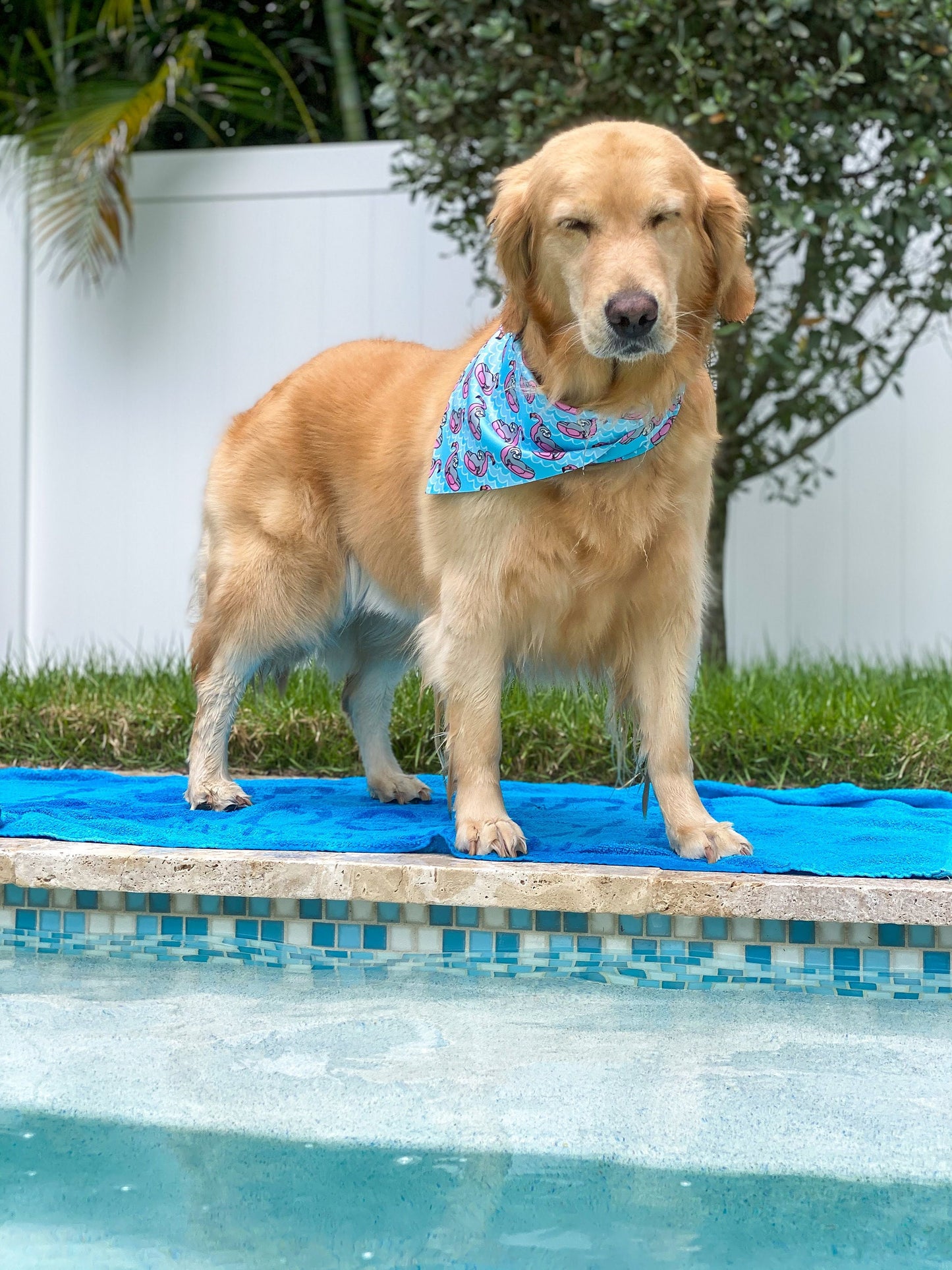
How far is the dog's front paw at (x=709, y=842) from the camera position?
2895 mm

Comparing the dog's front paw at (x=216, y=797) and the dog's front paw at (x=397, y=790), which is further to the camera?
the dog's front paw at (x=397, y=790)

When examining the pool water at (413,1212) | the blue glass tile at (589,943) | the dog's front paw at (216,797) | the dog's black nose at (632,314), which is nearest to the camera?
the pool water at (413,1212)

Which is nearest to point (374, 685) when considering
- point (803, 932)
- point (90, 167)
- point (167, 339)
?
point (803, 932)

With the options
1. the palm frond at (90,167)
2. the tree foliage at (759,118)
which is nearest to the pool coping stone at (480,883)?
the tree foliage at (759,118)

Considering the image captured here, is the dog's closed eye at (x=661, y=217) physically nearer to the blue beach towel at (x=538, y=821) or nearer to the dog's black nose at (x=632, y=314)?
the dog's black nose at (x=632, y=314)

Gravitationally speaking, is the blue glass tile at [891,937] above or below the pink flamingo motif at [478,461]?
below

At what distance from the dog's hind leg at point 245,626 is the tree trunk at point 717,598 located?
7.28 ft

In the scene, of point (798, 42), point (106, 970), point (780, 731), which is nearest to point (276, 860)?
point (106, 970)

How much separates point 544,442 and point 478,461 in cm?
16

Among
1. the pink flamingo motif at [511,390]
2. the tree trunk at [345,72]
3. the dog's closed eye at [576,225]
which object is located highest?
the tree trunk at [345,72]

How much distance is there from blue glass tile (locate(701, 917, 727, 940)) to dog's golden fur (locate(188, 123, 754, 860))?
0.20 m

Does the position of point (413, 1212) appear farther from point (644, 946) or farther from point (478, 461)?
point (478, 461)

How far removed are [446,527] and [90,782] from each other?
4.93 ft

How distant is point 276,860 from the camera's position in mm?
2818
